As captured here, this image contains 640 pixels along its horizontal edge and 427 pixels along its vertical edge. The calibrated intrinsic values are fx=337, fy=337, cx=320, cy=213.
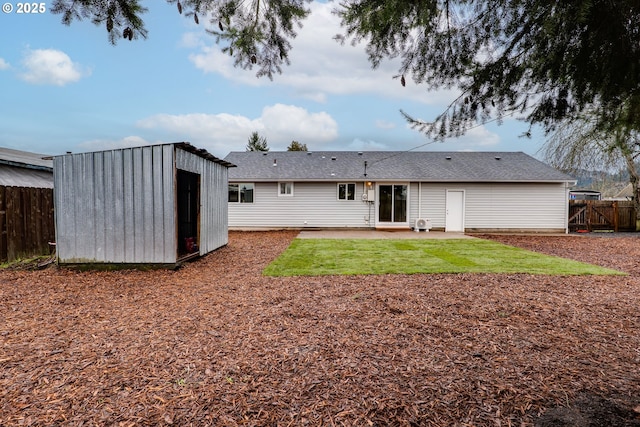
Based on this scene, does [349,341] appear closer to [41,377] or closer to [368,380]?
[368,380]

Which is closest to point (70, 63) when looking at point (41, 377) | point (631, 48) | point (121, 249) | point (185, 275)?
point (121, 249)

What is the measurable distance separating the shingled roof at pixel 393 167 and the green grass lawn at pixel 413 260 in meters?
5.10

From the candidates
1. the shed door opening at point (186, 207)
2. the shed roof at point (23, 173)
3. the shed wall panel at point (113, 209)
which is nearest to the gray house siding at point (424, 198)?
the shed door opening at point (186, 207)

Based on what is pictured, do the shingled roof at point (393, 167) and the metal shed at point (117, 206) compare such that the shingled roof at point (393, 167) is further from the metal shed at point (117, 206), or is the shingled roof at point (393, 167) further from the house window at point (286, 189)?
the metal shed at point (117, 206)

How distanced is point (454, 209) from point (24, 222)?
15786 mm

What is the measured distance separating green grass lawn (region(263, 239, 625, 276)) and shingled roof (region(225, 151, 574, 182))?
5101 millimetres

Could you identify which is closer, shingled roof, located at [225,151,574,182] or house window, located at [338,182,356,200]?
shingled roof, located at [225,151,574,182]

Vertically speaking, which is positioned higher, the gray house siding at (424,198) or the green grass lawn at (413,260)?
the gray house siding at (424,198)

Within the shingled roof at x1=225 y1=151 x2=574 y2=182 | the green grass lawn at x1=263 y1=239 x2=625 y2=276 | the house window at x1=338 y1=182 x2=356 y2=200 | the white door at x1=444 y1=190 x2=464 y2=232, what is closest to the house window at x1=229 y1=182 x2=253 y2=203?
the shingled roof at x1=225 y1=151 x2=574 y2=182

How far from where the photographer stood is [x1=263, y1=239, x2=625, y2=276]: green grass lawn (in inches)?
278

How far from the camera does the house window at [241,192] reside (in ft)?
53.8

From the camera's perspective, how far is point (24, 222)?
804 cm

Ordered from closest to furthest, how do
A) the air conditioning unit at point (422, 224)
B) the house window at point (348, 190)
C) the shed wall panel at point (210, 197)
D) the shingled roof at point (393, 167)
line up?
the shed wall panel at point (210, 197), the air conditioning unit at point (422, 224), the shingled roof at point (393, 167), the house window at point (348, 190)

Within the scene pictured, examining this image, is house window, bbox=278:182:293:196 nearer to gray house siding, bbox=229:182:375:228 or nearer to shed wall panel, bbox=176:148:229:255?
gray house siding, bbox=229:182:375:228
